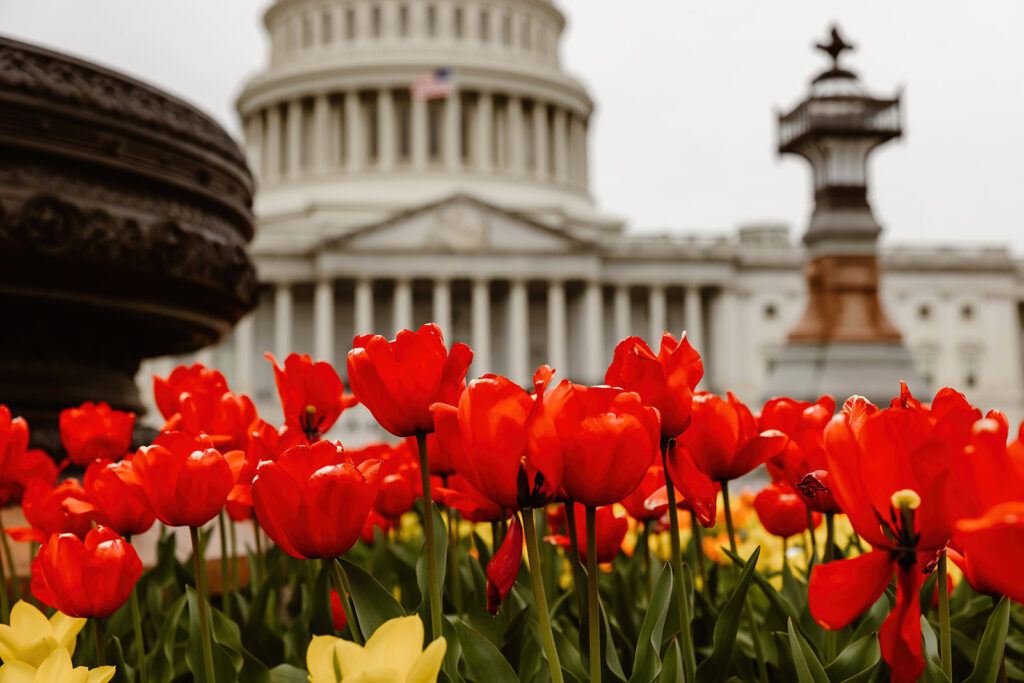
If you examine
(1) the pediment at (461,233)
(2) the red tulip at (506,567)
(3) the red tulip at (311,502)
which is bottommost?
(2) the red tulip at (506,567)

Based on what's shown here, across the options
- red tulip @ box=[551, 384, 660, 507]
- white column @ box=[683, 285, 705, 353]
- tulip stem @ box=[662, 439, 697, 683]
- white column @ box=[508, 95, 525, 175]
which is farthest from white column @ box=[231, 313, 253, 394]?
red tulip @ box=[551, 384, 660, 507]

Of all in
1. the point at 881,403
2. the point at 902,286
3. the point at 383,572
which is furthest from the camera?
the point at 902,286

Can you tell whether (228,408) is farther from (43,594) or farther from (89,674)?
(89,674)

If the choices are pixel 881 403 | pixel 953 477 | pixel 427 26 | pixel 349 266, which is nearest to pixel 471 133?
pixel 427 26

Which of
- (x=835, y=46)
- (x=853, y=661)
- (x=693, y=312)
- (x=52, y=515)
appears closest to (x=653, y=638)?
(x=853, y=661)

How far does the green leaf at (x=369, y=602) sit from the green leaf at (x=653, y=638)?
420 millimetres

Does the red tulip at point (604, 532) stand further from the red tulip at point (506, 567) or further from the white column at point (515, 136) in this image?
the white column at point (515, 136)

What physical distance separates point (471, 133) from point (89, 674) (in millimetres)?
69623

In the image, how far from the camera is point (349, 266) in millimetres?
54562

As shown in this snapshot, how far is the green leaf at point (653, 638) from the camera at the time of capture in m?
1.71

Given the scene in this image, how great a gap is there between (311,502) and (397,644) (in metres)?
0.34

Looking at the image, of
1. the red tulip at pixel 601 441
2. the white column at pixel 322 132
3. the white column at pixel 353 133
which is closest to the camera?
the red tulip at pixel 601 441

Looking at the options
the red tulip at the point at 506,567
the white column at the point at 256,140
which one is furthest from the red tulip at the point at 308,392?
the white column at the point at 256,140

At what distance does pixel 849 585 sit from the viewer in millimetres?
1293
